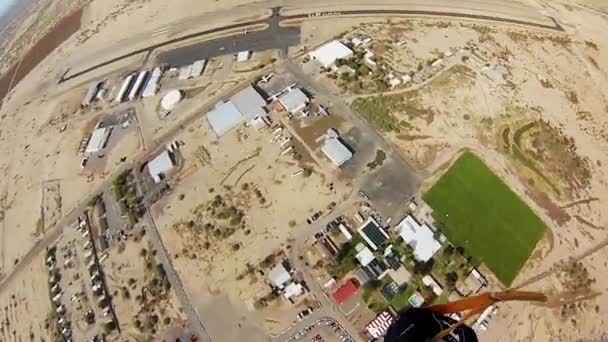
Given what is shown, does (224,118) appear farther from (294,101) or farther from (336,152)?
(336,152)

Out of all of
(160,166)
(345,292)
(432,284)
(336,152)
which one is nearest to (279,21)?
(336,152)

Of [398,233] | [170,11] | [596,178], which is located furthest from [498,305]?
[170,11]

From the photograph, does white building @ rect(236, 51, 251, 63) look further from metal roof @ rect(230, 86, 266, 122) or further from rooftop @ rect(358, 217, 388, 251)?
rooftop @ rect(358, 217, 388, 251)

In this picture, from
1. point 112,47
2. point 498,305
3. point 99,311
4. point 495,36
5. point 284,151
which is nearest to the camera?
point 498,305

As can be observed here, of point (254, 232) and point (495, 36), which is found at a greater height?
point (495, 36)

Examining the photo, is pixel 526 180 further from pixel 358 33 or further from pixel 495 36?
pixel 358 33

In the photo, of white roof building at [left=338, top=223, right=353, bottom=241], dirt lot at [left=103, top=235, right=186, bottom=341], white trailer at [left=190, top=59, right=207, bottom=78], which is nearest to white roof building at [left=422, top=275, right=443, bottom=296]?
white roof building at [left=338, top=223, right=353, bottom=241]
